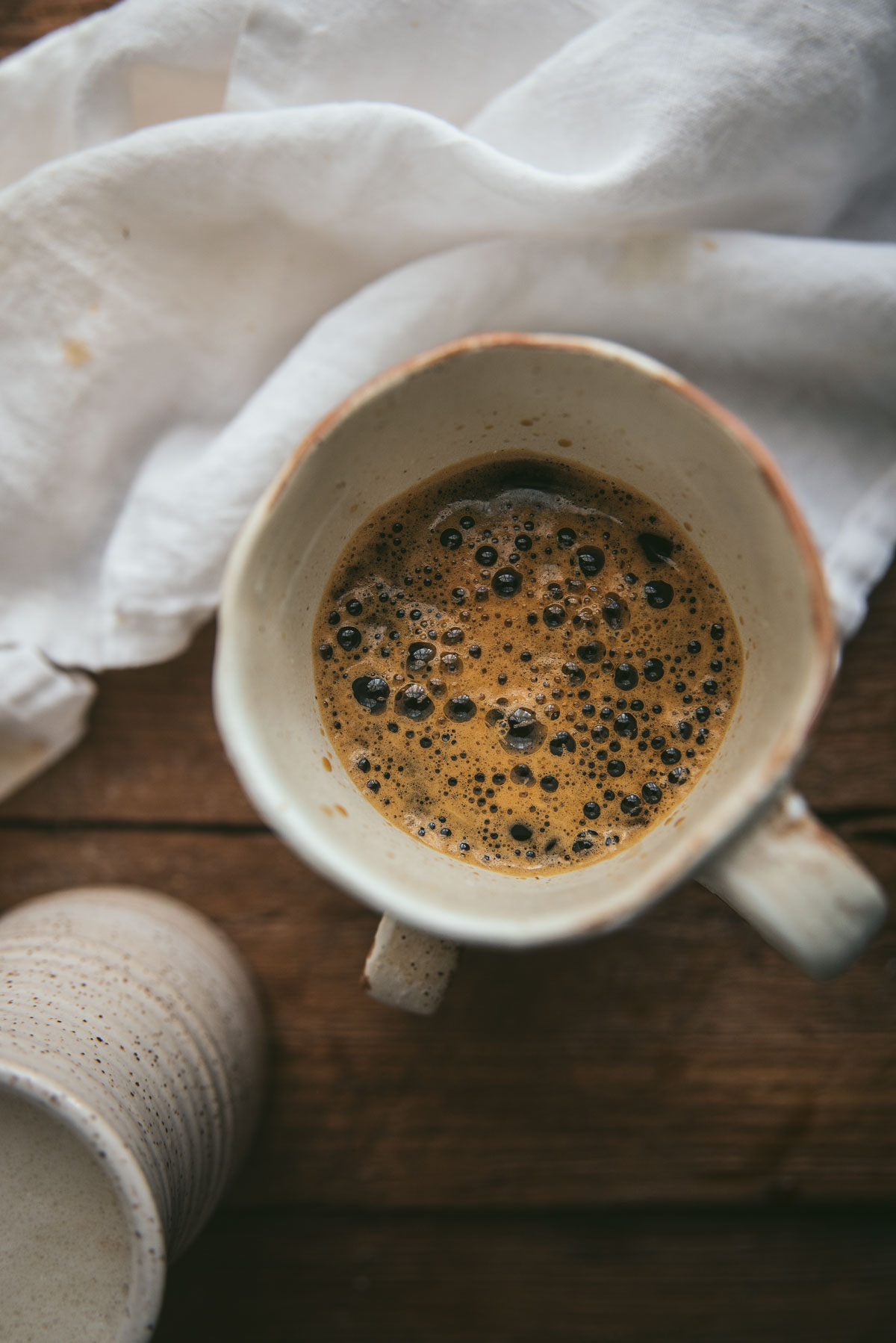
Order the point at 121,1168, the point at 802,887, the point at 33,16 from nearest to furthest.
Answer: the point at 802,887 < the point at 121,1168 < the point at 33,16

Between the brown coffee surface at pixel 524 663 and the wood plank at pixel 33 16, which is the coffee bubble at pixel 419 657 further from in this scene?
the wood plank at pixel 33 16

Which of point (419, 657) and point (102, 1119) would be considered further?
point (419, 657)

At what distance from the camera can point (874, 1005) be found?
0.79m

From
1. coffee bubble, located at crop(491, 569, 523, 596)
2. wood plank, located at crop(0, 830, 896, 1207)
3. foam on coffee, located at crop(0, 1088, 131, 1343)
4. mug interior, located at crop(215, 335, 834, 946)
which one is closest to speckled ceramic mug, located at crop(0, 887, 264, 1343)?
foam on coffee, located at crop(0, 1088, 131, 1343)

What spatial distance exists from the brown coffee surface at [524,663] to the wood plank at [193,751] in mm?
220

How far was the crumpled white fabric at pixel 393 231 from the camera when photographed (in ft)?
2.16

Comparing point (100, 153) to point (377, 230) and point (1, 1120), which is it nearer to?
point (377, 230)

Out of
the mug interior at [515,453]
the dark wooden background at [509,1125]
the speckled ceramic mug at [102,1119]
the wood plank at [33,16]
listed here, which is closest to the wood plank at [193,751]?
the dark wooden background at [509,1125]

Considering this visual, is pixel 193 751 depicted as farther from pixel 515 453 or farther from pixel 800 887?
pixel 800 887

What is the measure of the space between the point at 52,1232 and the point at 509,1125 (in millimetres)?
390

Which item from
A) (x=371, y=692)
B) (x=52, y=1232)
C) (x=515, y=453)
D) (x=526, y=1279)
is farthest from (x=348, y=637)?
(x=526, y=1279)

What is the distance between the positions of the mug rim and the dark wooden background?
0.89 feet

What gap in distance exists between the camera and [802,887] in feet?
1.37

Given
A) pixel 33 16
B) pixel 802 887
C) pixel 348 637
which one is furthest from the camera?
pixel 33 16
